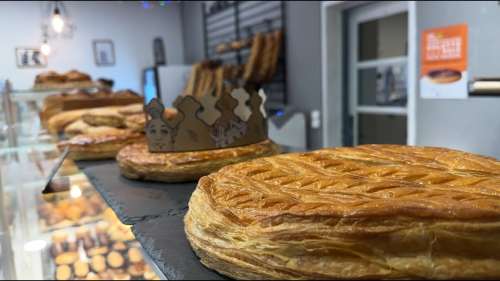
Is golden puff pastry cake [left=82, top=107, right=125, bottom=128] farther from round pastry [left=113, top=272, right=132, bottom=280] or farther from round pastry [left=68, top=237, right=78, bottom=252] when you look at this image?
round pastry [left=113, top=272, right=132, bottom=280]

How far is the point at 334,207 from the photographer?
0.54m

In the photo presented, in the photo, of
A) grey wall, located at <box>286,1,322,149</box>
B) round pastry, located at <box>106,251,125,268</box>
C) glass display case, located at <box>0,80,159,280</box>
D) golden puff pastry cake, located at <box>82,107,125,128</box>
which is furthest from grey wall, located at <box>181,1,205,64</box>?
round pastry, located at <box>106,251,125,268</box>

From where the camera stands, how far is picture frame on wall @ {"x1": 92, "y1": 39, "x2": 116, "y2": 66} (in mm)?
5929

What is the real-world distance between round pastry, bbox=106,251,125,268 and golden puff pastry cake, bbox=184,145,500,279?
122 cm

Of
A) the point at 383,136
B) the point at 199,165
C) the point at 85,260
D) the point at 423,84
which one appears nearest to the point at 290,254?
the point at 199,165

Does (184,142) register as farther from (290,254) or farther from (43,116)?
(43,116)

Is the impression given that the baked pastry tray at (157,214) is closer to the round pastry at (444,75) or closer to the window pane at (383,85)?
the round pastry at (444,75)

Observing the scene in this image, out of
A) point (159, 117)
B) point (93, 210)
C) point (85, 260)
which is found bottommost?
point (85, 260)

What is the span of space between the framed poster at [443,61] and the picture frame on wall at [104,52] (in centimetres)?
471

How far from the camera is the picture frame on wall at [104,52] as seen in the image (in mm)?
5929

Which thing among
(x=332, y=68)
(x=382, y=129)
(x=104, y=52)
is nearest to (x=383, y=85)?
(x=382, y=129)

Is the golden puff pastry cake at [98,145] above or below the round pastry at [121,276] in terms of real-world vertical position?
above

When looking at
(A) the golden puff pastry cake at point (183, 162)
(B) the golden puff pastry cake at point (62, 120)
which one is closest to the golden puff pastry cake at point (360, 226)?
(A) the golden puff pastry cake at point (183, 162)

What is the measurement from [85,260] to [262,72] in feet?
9.33
